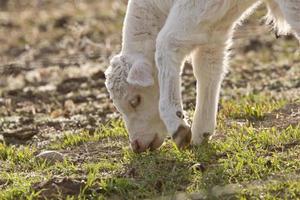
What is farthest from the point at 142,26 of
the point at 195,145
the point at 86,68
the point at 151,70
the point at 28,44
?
the point at 28,44

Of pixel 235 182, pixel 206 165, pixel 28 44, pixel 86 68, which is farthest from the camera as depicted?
pixel 28 44

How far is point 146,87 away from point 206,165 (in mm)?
1319

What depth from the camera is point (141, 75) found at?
8219 millimetres

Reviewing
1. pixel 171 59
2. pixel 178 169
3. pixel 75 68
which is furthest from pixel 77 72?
pixel 178 169

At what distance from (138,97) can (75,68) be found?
5.81 metres

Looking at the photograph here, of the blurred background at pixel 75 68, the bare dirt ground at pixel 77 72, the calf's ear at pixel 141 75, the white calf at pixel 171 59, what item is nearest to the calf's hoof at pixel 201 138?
the white calf at pixel 171 59

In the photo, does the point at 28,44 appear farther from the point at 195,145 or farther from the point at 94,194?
the point at 94,194

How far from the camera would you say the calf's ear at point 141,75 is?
321 inches

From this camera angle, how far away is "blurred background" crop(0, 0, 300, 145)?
10.8 metres

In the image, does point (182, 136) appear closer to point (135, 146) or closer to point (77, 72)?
point (135, 146)

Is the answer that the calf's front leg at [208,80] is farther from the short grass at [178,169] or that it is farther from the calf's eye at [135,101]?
the calf's eye at [135,101]

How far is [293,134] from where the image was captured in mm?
7875

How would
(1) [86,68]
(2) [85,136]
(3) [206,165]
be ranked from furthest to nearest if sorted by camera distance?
(1) [86,68]
(2) [85,136]
(3) [206,165]

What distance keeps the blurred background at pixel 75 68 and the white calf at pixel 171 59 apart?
1.54 meters
